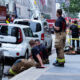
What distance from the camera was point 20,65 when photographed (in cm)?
1048

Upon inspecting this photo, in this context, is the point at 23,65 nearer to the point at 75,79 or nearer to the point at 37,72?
the point at 37,72

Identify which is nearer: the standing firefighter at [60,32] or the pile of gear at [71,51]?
the standing firefighter at [60,32]

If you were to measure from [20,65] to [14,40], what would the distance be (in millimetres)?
2701

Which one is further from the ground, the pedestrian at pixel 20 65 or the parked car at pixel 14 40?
the parked car at pixel 14 40

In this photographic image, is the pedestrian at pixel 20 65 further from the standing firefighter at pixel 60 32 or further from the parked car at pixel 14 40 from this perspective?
the parked car at pixel 14 40

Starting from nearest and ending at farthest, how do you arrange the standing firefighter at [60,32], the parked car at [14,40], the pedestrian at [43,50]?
1. the standing firefighter at [60,32]
2. the pedestrian at [43,50]
3. the parked car at [14,40]

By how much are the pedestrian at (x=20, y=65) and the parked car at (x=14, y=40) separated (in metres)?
1.96

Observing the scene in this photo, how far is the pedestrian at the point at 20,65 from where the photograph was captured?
10294 mm

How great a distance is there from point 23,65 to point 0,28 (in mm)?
3080

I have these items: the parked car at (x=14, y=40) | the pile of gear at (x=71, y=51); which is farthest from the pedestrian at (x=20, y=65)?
the pile of gear at (x=71, y=51)

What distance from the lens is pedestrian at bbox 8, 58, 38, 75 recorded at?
10294 millimetres

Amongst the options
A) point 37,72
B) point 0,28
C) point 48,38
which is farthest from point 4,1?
point 37,72

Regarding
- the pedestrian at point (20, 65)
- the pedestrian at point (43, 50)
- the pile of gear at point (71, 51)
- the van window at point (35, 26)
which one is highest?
the van window at point (35, 26)

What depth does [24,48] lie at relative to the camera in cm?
1327
